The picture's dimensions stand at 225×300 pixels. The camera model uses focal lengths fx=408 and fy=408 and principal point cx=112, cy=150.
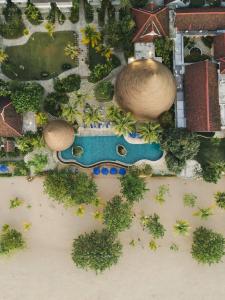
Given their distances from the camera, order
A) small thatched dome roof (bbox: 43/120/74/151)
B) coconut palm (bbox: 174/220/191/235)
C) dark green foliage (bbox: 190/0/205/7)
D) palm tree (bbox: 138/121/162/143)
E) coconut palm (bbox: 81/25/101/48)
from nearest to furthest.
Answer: small thatched dome roof (bbox: 43/120/74/151), palm tree (bbox: 138/121/162/143), coconut palm (bbox: 174/220/191/235), coconut palm (bbox: 81/25/101/48), dark green foliage (bbox: 190/0/205/7)

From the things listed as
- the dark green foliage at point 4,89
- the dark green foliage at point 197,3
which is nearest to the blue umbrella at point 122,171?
the dark green foliage at point 4,89

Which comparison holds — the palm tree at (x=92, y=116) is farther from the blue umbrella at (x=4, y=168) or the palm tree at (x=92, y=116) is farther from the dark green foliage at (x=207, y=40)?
the dark green foliage at (x=207, y=40)

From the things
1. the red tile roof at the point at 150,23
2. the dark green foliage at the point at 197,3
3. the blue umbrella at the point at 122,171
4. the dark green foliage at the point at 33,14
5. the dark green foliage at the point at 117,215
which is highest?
the dark green foliage at the point at 197,3

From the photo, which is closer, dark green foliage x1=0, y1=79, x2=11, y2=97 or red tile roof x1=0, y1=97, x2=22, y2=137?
red tile roof x1=0, y1=97, x2=22, y2=137

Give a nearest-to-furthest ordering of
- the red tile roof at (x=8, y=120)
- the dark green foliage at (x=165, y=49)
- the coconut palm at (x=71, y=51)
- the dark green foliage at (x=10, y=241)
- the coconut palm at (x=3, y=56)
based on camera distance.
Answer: the red tile roof at (x=8, y=120) → the dark green foliage at (x=10, y=241) → the dark green foliage at (x=165, y=49) → the coconut palm at (x=3, y=56) → the coconut palm at (x=71, y=51)

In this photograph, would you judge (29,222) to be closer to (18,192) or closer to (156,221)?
(18,192)

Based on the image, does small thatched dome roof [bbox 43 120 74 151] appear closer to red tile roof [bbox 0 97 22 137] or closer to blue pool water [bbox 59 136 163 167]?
blue pool water [bbox 59 136 163 167]

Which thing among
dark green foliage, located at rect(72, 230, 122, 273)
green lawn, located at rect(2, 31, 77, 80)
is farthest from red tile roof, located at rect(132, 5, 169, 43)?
dark green foliage, located at rect(72, 230, 122, 273)
